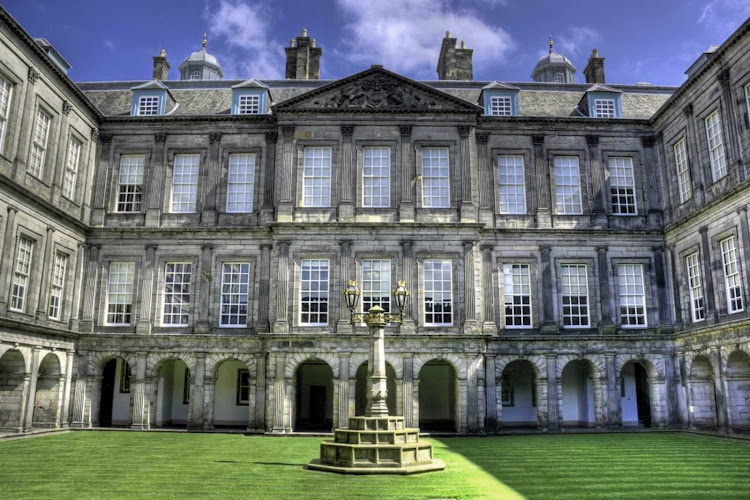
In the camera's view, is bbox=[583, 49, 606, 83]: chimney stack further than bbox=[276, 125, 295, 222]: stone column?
Yes

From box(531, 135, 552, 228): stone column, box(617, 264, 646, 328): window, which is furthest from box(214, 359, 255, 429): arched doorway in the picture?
box(617, 264, 646, 328): window

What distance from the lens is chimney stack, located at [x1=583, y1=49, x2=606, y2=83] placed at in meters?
34.5

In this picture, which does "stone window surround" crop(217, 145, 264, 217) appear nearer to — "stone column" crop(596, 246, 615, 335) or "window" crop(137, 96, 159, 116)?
"window" crop(137, 96, 159, 116)

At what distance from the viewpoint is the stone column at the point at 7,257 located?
22.1 meters

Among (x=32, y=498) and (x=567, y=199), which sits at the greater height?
(x=567, y=199)

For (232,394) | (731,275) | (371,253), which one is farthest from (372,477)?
(232,394)

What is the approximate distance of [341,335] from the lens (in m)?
25.7

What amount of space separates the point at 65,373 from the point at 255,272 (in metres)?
8.67

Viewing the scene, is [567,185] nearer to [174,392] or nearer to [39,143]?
[174,392]

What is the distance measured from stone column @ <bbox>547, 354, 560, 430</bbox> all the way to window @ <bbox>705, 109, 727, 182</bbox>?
9.47 metres

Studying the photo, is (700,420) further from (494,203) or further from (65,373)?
(65,373)

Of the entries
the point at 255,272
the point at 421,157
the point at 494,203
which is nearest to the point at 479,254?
the point at 494,203

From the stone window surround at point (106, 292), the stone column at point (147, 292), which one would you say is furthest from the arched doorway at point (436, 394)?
the stone window surround at point (106, 292)

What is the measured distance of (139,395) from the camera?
26625 mm
